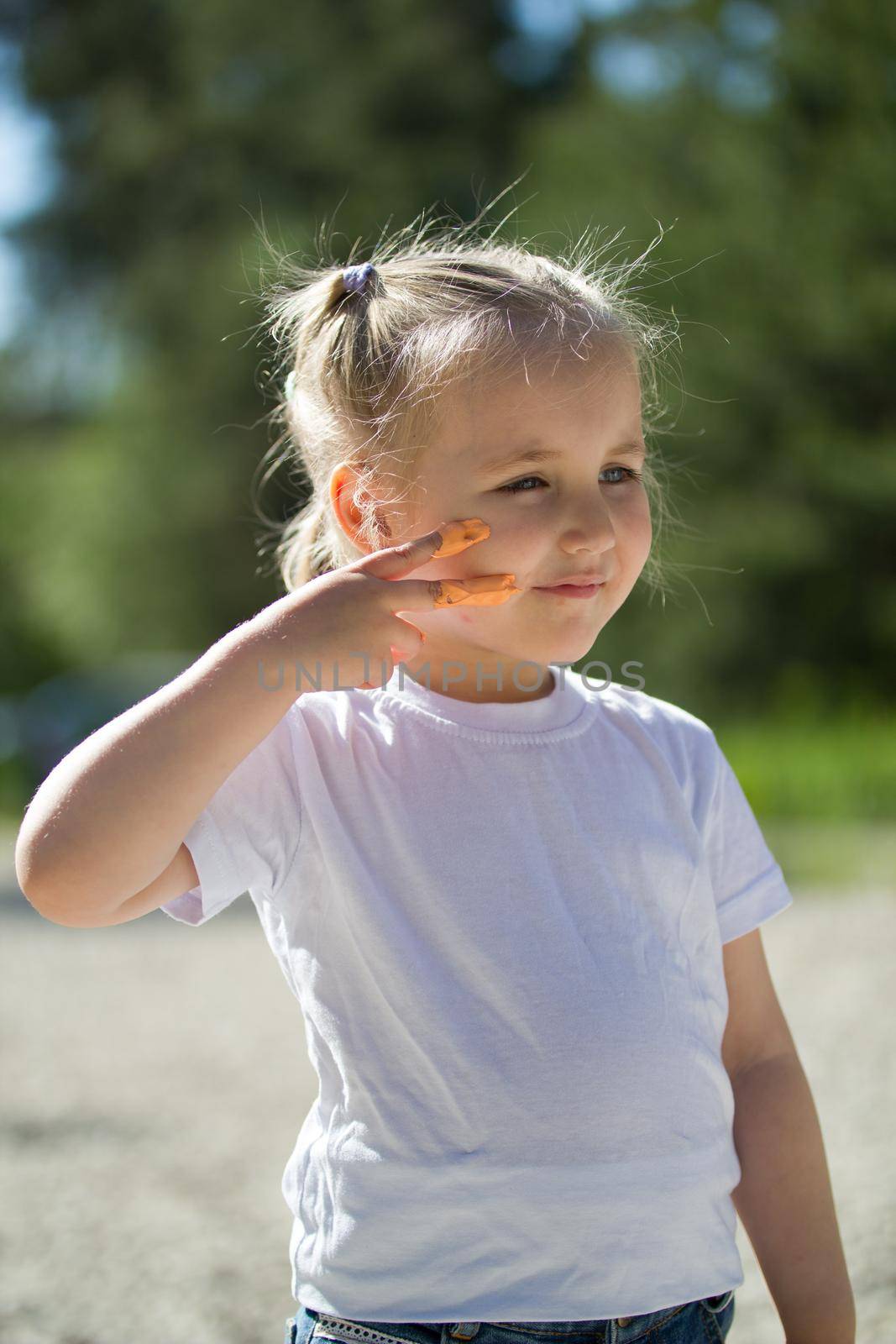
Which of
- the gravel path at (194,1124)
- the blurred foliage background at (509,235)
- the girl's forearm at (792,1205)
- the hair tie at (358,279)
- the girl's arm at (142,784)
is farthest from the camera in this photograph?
the blurred foliage background at (509,235)

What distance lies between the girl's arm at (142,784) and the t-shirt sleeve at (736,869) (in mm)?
561

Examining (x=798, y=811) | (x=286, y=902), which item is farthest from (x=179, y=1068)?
(x=798, y=811)

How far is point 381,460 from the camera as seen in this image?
1.42m

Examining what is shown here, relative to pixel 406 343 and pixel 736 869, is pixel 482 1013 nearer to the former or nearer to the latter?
pixel 736 869

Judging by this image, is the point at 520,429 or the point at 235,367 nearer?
the point at 520,429

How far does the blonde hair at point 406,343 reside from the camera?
1.38 metres

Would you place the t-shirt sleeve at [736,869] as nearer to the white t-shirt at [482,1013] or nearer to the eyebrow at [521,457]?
the white t-shirt at [482,1013]

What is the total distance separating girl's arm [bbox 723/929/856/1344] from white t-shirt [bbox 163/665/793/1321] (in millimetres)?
51

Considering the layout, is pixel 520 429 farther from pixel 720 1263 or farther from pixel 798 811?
pixel 798 811

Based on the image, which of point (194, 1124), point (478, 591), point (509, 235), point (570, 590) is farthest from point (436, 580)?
point (509, 235)

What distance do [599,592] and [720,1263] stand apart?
698 millimetres

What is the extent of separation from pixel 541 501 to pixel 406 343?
0.25 metres

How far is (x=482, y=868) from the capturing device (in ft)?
4.33

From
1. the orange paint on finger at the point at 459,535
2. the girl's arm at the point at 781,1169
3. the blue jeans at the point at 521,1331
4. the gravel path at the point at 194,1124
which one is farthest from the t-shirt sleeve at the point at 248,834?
the gravel path at the point at 194,1124
